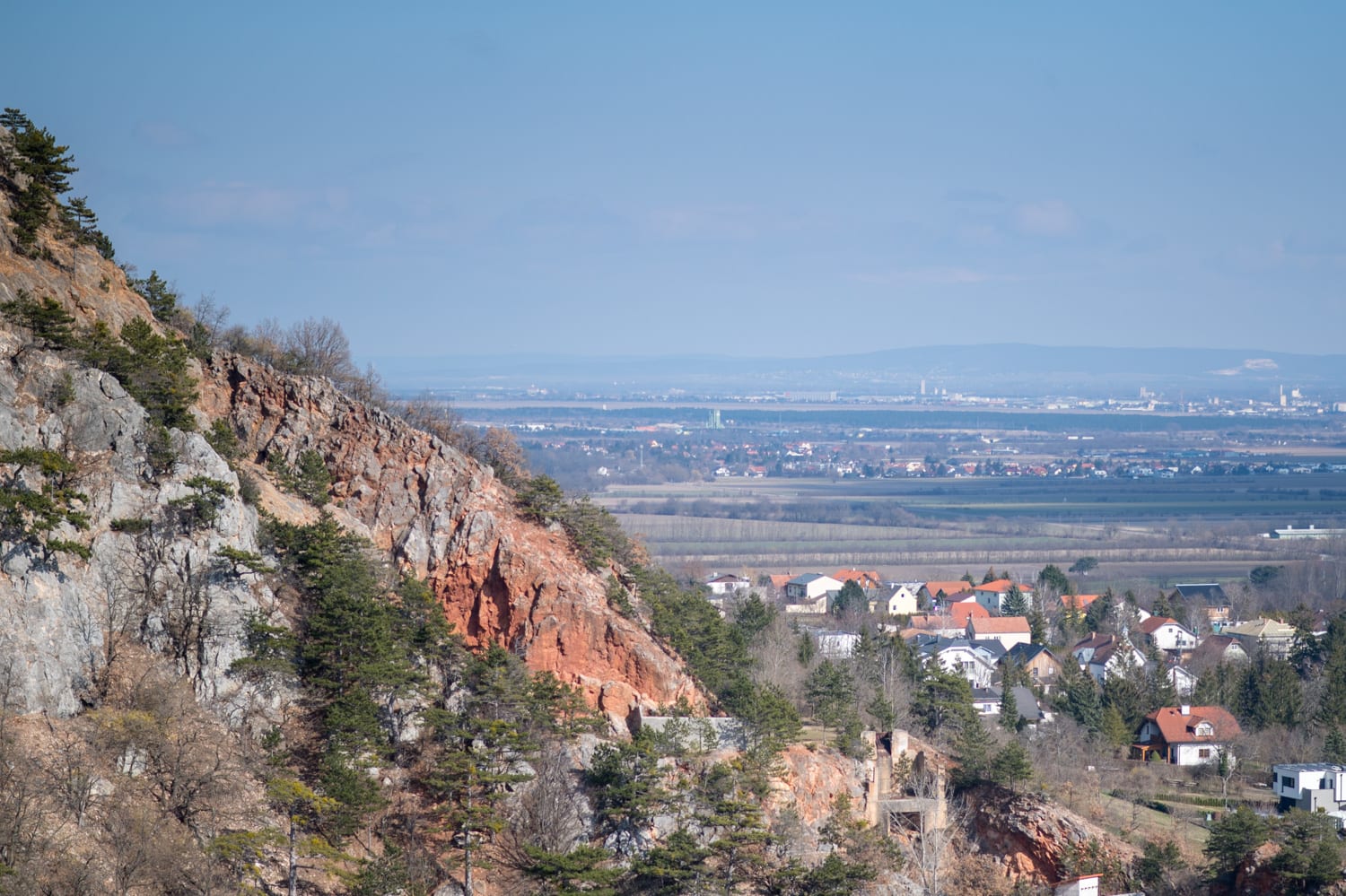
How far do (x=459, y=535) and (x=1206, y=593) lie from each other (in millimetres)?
68985

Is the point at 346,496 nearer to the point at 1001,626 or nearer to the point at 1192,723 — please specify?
the point at 1192,723

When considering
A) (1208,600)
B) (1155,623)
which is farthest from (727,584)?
(1208,600)

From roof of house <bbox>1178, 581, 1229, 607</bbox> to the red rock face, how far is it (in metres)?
61.3

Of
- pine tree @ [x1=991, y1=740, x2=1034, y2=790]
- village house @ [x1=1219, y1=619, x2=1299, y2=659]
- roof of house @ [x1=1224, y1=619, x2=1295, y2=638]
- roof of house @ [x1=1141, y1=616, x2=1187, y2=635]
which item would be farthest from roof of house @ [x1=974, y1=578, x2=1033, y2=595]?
pine tree @ [x1=991, y1=740, x2=1034, y2=790]

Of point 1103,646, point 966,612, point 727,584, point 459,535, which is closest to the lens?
point 459,535

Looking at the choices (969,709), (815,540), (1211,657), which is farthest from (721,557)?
(969,709)

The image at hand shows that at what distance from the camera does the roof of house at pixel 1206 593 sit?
9025cm

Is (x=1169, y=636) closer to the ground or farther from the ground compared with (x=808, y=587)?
closer to the ground

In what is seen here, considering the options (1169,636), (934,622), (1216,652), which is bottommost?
(934,622)

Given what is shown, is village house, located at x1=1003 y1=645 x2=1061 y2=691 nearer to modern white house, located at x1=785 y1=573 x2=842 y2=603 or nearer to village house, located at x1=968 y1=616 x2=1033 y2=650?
village house, located at x1=968 y1=616 x2=1033 y2=650

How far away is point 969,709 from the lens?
4738cm

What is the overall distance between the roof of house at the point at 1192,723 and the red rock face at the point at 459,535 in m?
26.9

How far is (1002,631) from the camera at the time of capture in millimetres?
78375

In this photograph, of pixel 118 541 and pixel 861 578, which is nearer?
pixel 118 541
